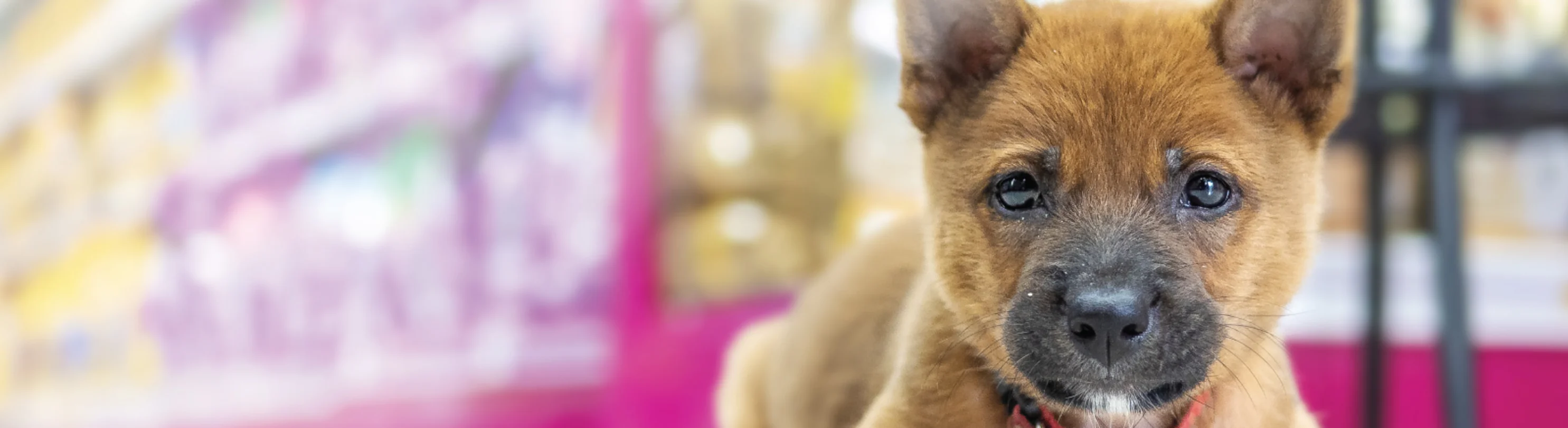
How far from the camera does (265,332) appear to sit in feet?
6.39

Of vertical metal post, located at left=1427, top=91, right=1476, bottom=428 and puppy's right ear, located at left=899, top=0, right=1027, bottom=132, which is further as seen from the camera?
vertical metal post, located at left=1427, top=91, right=1476, bottom=428

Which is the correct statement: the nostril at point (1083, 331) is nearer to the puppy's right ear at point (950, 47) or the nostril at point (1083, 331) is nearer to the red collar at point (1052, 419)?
the red collar at point (1052, 419)

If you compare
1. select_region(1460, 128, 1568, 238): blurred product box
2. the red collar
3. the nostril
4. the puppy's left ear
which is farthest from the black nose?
select_region(1460, 128, 1568, 238): blurred product box

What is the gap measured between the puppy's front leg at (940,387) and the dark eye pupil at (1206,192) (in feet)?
0.71

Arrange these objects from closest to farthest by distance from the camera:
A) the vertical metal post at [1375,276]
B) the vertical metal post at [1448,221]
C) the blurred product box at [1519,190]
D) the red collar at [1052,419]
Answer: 1. the red collar at [1052,419]
2. the vertical metal post at [1448,221]
3. the vertical metal post at [1375,276]
4. the blurred product box at [1519,190]

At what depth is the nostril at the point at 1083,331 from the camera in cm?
79

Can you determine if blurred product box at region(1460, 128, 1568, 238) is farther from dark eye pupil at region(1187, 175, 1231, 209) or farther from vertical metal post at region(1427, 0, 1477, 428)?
dark eye pupil at region(1187, 175, 1231, 209)

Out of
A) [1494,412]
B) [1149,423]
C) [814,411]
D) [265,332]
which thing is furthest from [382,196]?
[1494,412]

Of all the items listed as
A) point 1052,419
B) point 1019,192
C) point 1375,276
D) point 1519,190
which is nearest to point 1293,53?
point 1019,192

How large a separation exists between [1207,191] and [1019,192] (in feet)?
0.48

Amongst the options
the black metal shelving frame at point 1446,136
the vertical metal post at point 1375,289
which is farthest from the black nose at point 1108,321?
the vertical metal post at point 1375,289

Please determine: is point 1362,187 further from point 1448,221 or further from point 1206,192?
point 1206,192

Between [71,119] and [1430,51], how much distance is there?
6.16ft

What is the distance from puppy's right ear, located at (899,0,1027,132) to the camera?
3.09 ft
